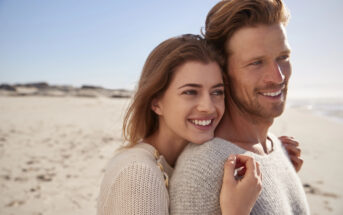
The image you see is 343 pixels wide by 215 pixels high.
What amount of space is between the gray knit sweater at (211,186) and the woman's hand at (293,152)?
0.72 m

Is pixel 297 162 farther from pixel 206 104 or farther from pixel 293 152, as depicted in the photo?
pixel 206 104

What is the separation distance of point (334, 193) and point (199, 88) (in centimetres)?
443

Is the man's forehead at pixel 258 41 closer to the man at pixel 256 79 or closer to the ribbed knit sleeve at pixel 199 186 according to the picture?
the man at pixel 256 79

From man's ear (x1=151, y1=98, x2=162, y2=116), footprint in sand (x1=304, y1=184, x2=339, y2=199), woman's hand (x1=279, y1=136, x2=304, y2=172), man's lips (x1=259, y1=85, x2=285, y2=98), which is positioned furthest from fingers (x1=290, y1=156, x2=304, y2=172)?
footprint in sand (x1=304, y1=184, x2=339, y2=199)

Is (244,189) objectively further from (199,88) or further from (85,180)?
(85,180)

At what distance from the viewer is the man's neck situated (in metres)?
2.02

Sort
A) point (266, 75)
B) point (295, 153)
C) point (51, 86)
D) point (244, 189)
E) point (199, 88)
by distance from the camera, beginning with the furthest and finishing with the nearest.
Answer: point (51, 86) → point (295, 153) → point (266, 75) → point (199, 88) → point (244, 189)

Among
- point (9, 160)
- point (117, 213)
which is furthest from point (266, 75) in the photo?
point (9, 160)

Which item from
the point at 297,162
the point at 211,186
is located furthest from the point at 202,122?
the point at 297,162

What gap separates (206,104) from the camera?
1.73 meters

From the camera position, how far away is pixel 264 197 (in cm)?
151

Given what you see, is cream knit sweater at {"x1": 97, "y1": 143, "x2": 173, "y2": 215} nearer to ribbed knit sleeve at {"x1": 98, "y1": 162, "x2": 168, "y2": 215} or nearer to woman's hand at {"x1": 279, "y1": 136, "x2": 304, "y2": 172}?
ribbed knit sleeve at {"x1": 98, "y1": 162, "x2": 168, "y2": 215}

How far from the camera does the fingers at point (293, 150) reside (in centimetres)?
256

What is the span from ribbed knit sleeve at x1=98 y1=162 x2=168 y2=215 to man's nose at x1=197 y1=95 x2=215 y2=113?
51cm
